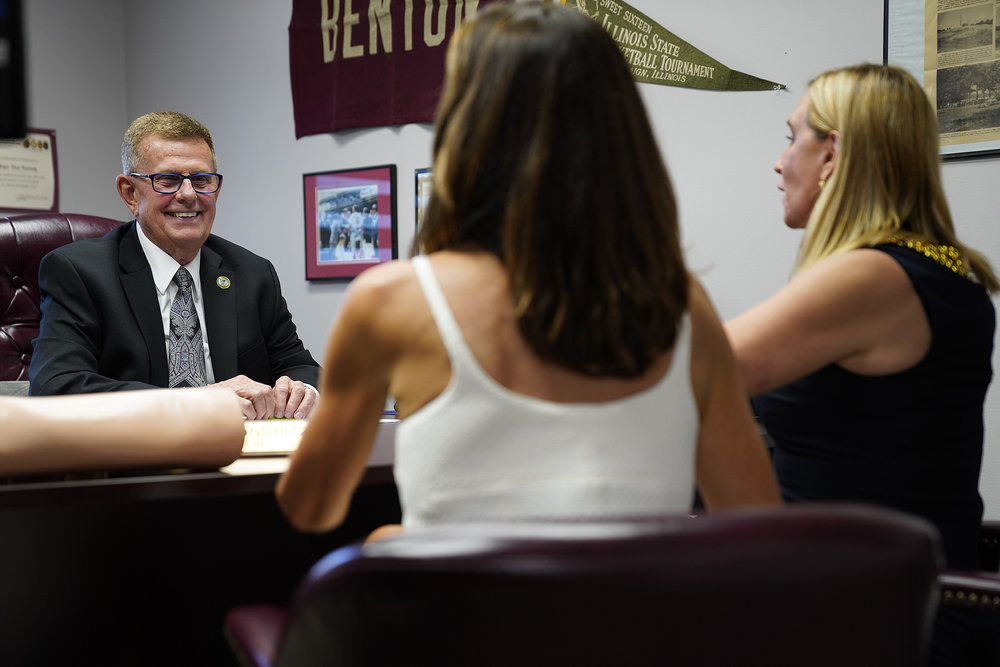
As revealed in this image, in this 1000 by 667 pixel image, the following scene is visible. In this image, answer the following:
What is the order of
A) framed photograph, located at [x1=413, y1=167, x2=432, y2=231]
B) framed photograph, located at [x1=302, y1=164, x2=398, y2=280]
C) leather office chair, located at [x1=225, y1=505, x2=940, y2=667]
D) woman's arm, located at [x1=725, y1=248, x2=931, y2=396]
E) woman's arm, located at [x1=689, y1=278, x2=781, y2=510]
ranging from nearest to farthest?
1. leather office chair, located at [x1=225, y1=505, x2=940, y2=667]
2. woman's arm, located at [x1=689, y1=278, x2=781, y2=510]
3. woman's arm, located at [x1=725, y1=248, x2=931, y2=396]
4. framed photograph, located at [x1=413, y1=167, x2=432, y2=231]
5. framed photograph, located at [x1=302, y1=164, x2=398, y2=280]

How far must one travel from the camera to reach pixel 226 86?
4.45m

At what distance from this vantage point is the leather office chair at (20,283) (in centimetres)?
317

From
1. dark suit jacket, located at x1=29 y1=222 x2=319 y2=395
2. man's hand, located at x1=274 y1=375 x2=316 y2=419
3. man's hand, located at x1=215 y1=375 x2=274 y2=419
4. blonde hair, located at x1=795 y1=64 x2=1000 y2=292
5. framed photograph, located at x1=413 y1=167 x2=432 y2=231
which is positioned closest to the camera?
blonde hair, located at x1=795 y1=64 x2=1000 y2=292

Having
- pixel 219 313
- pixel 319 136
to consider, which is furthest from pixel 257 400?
pixel 319 136

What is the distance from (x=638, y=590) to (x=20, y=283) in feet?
10.3

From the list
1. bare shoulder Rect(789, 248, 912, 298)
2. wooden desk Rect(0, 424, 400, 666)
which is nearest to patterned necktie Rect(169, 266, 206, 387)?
wooden desk Rect(0, 424, 400, 666)

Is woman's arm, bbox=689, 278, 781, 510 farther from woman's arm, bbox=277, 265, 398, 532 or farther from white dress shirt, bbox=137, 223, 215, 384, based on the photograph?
white dress shirt, bbox=137, 223, 215, 384

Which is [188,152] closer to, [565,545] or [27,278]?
[27,278]

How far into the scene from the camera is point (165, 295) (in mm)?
2529

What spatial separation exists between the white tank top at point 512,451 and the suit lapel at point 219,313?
1.83m

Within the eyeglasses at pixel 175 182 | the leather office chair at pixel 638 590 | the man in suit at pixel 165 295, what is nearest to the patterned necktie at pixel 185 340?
the man in suit at pixel 165 295

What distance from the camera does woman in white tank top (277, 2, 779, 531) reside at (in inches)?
32.4

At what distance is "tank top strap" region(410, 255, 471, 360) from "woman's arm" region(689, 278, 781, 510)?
0.82 feet

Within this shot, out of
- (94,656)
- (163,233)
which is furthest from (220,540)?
(163,233)
